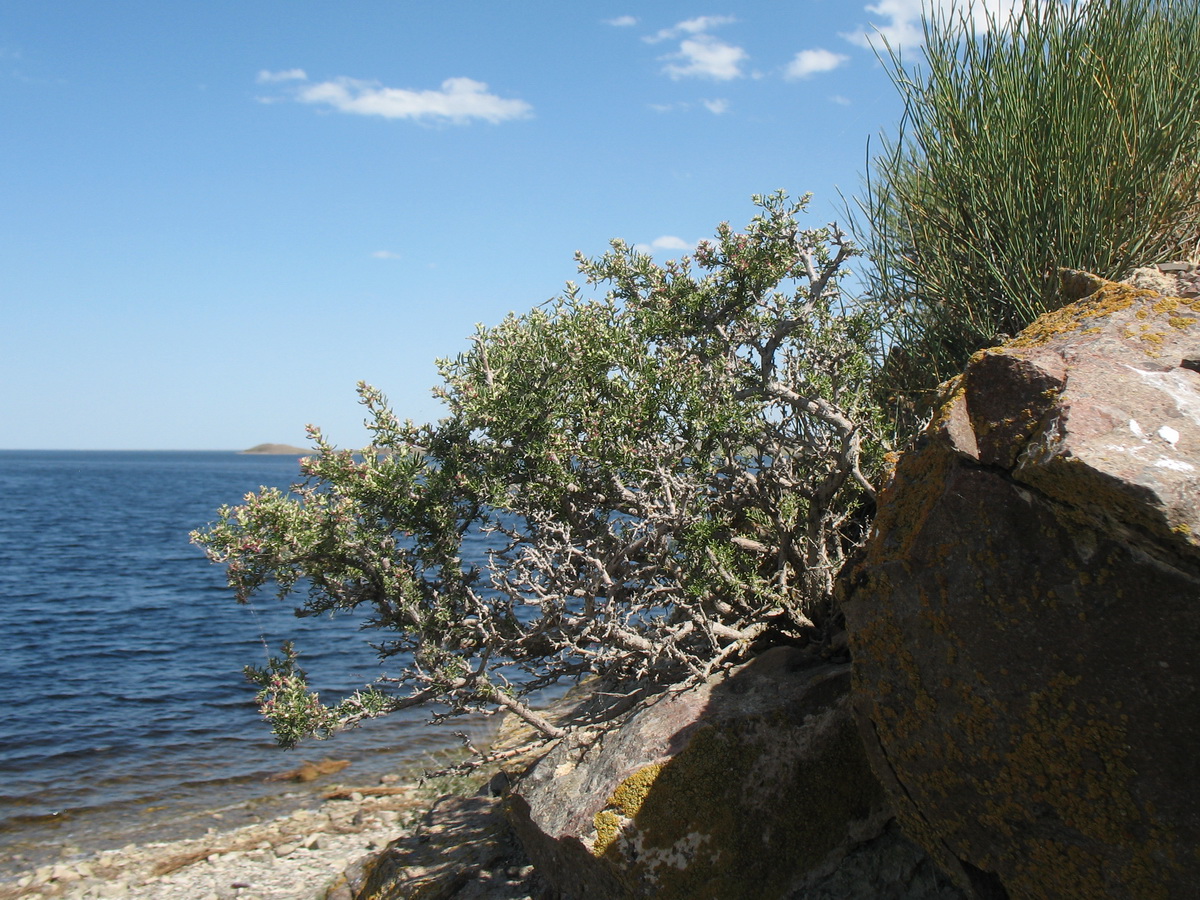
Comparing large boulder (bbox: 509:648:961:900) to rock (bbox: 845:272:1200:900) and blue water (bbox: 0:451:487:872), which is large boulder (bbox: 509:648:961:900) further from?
blue water (bbox: 0:451:487:872)

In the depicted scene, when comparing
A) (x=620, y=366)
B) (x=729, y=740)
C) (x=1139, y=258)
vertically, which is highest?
(x=1139, y=258)

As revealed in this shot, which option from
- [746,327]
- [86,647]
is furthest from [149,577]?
[746,327]

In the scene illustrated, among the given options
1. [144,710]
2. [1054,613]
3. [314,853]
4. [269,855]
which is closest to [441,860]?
[314,853]

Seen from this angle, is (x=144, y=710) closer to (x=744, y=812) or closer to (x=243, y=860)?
(x=243, y=860)

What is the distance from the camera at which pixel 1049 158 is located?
21.3 ft

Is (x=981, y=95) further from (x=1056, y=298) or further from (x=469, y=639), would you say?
(x=469, y=639)

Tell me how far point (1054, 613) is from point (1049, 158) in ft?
13.1

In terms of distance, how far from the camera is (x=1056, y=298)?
6574 millimetres

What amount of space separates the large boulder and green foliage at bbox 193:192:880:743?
30.4 inches

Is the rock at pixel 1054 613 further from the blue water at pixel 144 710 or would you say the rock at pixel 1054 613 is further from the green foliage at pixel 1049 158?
the blue water at pixel 144 710

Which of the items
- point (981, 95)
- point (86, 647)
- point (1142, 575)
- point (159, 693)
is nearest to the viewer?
point (1142, 575)

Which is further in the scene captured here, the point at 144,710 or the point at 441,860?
the point at 144,710

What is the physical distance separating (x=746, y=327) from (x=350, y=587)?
4450 millimetres

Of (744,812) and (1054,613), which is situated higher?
(1054,613)
